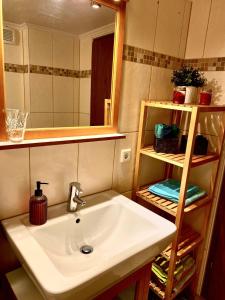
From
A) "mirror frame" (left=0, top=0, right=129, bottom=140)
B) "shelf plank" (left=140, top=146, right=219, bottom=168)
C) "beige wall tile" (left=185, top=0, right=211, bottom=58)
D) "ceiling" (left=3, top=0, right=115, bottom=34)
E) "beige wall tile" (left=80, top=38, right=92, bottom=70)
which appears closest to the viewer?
"ceiling" (left=3, top=0, right=115, bottom=34)

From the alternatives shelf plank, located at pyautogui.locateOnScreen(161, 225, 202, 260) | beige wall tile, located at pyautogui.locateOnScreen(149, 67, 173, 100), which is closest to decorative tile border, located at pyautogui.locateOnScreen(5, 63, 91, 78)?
beige wall tile, located at pyautogui.locateOnScreen(149, 67, 173, 100)

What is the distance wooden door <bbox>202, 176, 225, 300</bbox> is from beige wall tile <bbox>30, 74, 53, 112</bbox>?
115 centimetres

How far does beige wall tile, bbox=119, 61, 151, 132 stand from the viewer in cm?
122

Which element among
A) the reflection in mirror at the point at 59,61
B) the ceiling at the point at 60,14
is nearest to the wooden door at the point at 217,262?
the reflection in mirror at the point at 59,61

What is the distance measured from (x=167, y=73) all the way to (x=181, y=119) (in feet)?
1.06

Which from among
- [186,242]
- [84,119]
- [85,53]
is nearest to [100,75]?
[85,53]

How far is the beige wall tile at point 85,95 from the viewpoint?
3.60 feet

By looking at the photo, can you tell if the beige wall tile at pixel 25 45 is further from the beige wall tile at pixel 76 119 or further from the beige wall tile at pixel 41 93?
the beige wall tile at pixel 76 119

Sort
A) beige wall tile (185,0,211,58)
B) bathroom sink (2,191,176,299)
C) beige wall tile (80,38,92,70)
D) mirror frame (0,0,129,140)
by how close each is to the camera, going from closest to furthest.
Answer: bathroom sink (2,191,176,299) < mirror frame (0,0,129,140) < beige wall tile (80,38,92,70) < beige wall tile (185,0,211,58)

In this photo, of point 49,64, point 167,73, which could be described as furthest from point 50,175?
point 167,73

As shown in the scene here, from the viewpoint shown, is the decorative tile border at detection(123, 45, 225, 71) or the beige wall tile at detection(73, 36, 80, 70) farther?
the decorative tile border at detection(123, 45, 225, 71)

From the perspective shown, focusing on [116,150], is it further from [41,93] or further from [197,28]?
[197,28]

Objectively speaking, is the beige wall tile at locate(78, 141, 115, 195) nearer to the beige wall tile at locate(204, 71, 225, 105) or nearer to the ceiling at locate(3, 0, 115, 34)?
the ceiling at locate(3, 0, 115, 34)

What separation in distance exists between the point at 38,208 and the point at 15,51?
62 centimetres
